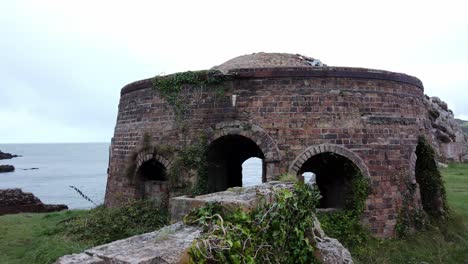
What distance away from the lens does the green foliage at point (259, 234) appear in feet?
10.6

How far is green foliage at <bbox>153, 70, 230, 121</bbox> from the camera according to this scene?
10.2m

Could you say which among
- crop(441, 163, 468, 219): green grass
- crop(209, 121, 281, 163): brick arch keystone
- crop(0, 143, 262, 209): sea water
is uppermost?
crop(209, 121, 281, 163): brick arch keystone

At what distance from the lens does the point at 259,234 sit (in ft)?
12.5

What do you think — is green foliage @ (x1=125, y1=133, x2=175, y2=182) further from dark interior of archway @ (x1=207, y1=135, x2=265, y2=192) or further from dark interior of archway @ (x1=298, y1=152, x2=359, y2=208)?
dark interior of archway @ (x1=298, y1=152, x2=359, y2=208)

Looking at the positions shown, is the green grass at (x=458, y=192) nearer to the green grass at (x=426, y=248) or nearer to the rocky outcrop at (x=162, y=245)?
the green grass at (x=426, y=248)

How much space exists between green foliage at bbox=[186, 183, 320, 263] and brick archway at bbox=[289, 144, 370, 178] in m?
4.53

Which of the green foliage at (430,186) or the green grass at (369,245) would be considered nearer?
the green grass at (369,245)

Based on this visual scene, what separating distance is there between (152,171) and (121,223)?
232 centimetres

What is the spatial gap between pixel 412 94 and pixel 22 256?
11.0 metres

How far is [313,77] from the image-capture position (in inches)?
392

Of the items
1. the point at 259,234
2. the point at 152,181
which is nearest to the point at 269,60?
the point at 152,181

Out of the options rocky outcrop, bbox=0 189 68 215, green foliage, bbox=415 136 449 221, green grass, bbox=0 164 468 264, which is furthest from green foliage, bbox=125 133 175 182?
rocky outcrop, bbox=0 189 68 215

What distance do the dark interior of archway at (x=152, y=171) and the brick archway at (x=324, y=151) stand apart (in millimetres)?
3762

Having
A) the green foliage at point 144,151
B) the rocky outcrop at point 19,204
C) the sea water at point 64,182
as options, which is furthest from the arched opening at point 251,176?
the rocky outcrop at point 19,204
